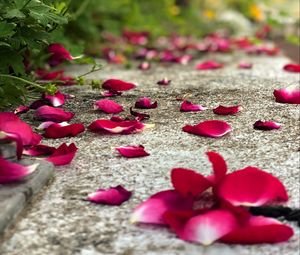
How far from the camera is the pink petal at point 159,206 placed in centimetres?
131

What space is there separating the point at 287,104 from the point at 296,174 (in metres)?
0.73

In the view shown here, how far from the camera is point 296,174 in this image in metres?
1.55

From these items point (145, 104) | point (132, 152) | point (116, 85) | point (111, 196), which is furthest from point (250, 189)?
point (116, 85)

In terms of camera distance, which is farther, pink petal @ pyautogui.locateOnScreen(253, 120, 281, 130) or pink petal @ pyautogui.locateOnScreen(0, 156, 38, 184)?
pink petal @ pyautogui.locateOnScreen(253, 120, 281, 130)

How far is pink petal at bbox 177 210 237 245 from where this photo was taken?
1.22 m

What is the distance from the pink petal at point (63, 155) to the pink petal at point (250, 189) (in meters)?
0.49

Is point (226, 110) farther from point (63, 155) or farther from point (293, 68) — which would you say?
point (293, 68)

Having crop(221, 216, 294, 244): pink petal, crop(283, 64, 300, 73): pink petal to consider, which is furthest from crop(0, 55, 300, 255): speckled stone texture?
crop(283, 64, 300, 73): pink petal

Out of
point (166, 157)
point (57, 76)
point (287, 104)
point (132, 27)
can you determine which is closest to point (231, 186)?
point (166, 157)

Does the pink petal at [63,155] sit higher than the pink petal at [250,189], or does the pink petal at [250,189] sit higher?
the pink petal at [250,189]

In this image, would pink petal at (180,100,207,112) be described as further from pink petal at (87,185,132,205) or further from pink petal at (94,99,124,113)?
pink petal at (87,185,132,205)

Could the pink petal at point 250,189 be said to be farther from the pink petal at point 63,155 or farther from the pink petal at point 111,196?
the pink petal at point 63,155

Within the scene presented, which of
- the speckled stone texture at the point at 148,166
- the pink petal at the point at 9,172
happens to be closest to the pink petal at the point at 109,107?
the speckled stone texture at the point at 148,166

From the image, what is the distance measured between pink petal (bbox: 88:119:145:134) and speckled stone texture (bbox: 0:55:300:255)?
28 mm
